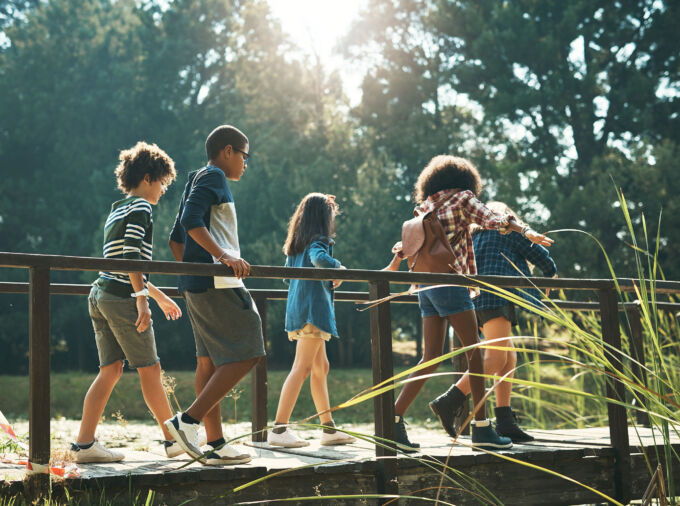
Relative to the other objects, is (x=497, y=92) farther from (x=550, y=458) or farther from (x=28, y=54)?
(x=550, y=458)

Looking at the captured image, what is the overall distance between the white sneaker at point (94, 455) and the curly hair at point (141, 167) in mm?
1154

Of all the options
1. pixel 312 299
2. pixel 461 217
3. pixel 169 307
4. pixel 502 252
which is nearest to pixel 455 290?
pixel 461 217

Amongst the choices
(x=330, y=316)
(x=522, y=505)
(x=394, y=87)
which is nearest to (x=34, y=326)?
(x=330, y=316)

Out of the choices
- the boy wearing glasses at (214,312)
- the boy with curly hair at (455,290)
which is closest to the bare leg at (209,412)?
the boy wearing glasses at (214,312)

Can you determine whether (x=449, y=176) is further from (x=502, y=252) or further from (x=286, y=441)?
(x=286, y=441)

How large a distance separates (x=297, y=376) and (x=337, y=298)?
88 cm

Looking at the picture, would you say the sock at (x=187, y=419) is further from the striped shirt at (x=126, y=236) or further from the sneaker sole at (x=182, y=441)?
the striped shirt at (x=126, y=236)

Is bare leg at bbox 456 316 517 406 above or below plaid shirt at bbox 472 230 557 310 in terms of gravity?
below

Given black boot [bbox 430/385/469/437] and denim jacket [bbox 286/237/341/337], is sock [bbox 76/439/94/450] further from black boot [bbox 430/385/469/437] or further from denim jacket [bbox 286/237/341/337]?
black boot [bbox 430/385/469/437]

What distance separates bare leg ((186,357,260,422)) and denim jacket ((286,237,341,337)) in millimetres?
1180

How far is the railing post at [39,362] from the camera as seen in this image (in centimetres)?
285

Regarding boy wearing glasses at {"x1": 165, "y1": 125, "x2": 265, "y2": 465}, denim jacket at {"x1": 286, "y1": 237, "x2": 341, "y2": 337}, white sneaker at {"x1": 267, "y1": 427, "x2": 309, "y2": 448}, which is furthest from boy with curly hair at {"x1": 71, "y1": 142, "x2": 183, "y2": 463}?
denim jacket at {"x1": 286, "y1": 237, "x2": 341, "y2": 337}

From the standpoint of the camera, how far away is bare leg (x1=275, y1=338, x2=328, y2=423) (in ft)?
14.6

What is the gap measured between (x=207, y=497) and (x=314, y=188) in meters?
18.3
